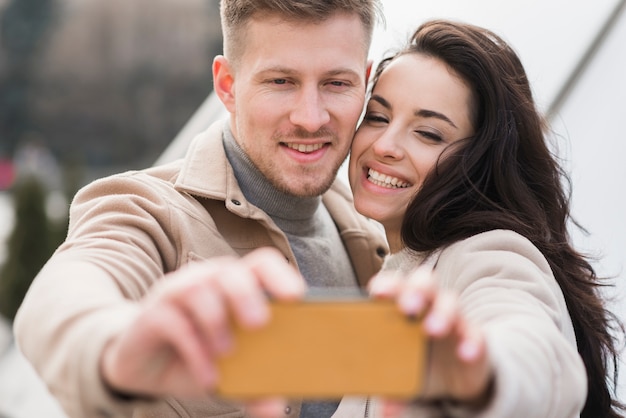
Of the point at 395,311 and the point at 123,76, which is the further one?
the point at 123,76

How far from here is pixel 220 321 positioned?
799mm

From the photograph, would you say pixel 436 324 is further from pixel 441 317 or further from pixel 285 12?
pixel 285 12

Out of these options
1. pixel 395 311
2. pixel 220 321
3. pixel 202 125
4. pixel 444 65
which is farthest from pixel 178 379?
pixel 202 125

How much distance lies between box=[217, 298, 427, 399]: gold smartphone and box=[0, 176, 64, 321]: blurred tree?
6451 millimetres

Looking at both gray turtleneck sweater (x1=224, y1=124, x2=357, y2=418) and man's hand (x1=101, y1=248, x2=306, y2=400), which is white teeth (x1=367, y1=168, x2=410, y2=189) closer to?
gray turtleneck sweater (x1=224, y1=124, x2=357, y2=418)

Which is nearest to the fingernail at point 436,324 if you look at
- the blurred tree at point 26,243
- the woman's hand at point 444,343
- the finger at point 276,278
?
the woman's hand at point 444,343

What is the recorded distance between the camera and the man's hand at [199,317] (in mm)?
797

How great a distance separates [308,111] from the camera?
2055mm

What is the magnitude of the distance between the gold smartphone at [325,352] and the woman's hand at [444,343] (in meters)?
0.02

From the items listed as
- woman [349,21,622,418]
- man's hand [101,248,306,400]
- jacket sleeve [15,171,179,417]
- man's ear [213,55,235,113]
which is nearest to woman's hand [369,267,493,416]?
man's hand [101,248,306,400]

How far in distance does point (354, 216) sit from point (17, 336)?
1491 millimetres

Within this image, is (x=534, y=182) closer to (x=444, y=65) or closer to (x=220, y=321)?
(x=444, y=65)

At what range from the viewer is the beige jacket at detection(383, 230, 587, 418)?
0.97 meters

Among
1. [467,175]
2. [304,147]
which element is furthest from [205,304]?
[304,147]
